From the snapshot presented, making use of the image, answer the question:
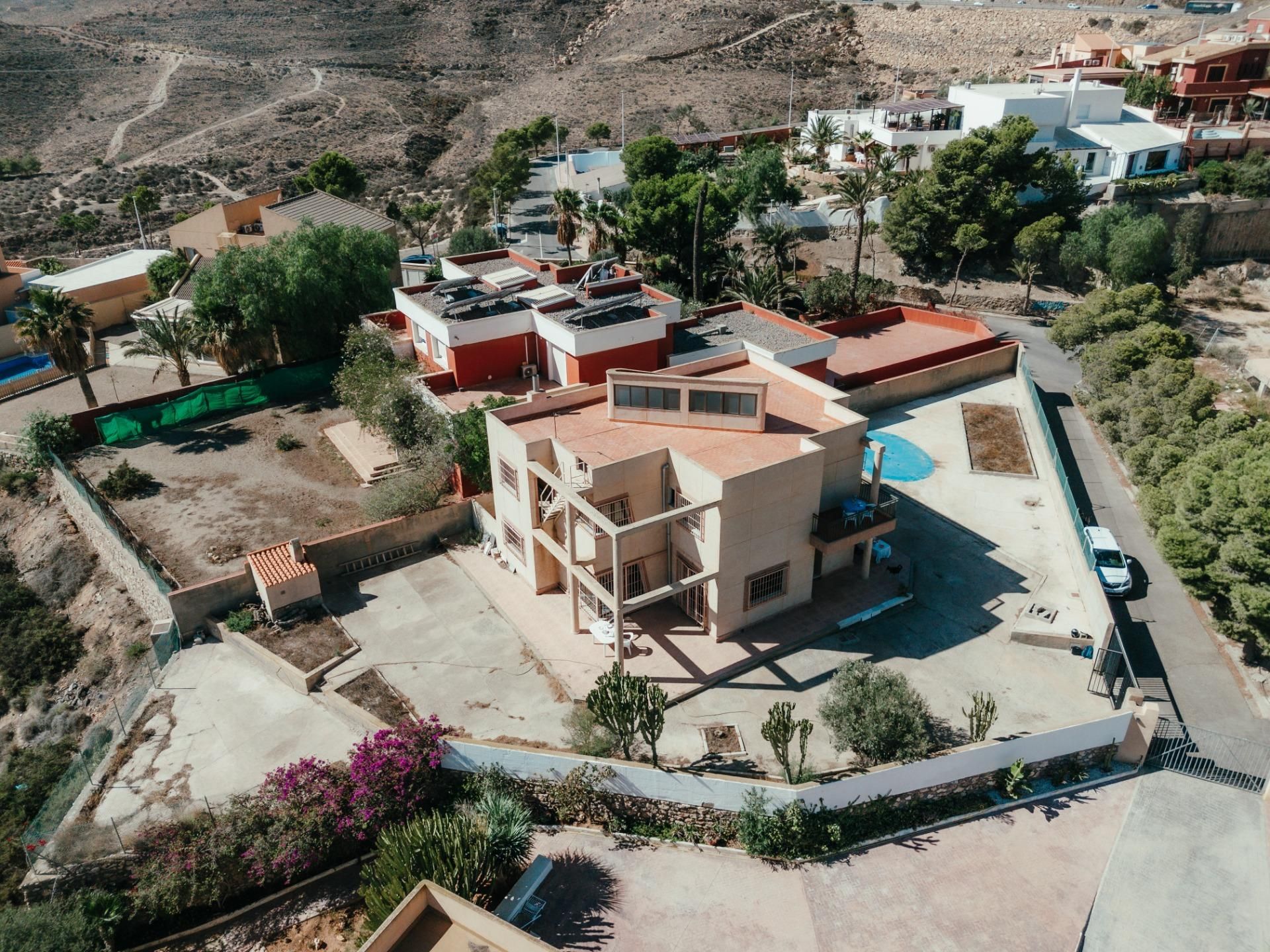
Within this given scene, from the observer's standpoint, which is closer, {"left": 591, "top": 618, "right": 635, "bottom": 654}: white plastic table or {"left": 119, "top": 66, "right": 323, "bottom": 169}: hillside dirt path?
{"left": 591, "top": 618, "right": 635, "bottom": 654}: white plastic table

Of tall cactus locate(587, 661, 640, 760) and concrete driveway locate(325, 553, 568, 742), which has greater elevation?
tall cactus locate(587, 661, 640, 760)

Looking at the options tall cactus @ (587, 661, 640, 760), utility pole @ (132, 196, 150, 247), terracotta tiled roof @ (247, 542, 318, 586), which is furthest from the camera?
utility pole @ (132, 196, 150, 247)

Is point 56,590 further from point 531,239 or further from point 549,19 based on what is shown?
point 549,19

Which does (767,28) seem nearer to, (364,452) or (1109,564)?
(364,452)

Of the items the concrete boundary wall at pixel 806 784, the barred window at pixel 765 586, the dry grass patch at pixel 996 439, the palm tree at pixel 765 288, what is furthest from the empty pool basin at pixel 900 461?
the concrete boundary wall at pixel 806 784

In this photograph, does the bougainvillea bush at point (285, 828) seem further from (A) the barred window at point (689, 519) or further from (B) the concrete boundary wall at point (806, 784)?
(A) the barred window at point (689, 519)

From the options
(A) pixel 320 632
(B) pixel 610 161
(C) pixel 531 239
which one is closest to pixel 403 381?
(A) pixel 320 632

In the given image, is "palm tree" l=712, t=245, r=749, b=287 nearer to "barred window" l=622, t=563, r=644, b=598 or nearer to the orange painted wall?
the orange painted wall

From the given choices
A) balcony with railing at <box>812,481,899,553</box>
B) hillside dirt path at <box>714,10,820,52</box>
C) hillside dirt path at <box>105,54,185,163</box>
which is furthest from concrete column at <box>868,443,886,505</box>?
hillside dirt path at <box>714,10,820,52</box>

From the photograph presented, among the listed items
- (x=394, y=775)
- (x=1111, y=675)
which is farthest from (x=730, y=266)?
(x=394, y=775)
